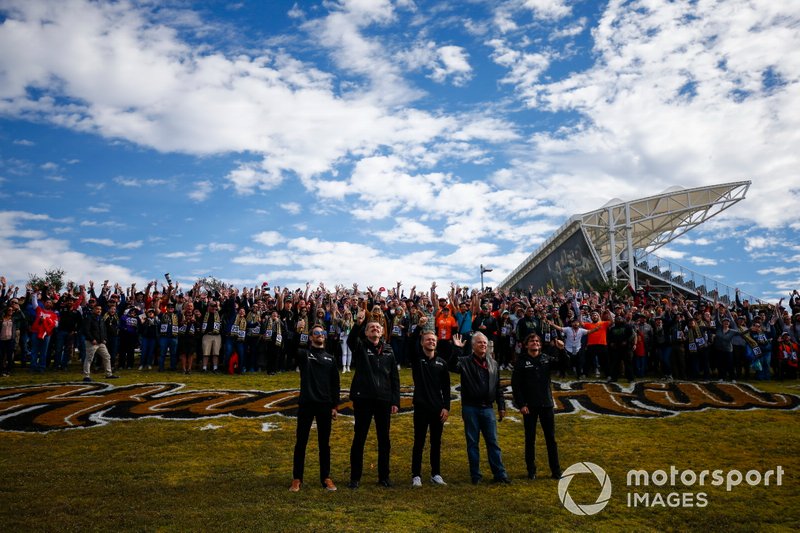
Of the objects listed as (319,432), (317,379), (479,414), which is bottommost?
(319,432)

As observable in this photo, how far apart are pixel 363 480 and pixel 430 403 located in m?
1.60

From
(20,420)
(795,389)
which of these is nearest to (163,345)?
(20,420)

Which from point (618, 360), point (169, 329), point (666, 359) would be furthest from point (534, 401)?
point (169, 329)

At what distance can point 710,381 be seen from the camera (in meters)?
17.2

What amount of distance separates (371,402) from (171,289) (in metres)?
16.0

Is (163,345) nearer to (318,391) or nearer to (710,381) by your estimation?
(318,391)

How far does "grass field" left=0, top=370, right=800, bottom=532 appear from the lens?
639cm

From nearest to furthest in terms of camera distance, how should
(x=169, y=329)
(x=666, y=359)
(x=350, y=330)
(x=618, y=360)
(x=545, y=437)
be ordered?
(x=545, y=437) → (x=350, y=330) → (x=618, y=360) → (x=666, y=359) → (x=169, y=329)

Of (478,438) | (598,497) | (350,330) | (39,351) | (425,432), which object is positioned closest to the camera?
(598,497)

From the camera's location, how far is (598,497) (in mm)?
7402

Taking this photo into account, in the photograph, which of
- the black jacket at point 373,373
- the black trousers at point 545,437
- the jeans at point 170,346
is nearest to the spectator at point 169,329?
the jeans at point 170,346

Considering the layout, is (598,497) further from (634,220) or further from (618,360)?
(634,220)

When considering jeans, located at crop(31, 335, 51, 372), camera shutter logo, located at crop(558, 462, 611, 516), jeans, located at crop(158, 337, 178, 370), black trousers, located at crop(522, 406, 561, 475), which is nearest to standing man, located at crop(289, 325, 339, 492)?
black trousers, located at crop(522, 406, 561, 475)

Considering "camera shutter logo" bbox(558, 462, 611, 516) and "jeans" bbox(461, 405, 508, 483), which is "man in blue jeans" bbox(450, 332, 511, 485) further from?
"camera shutter logo" bbox(558, 462, 611, 516)
